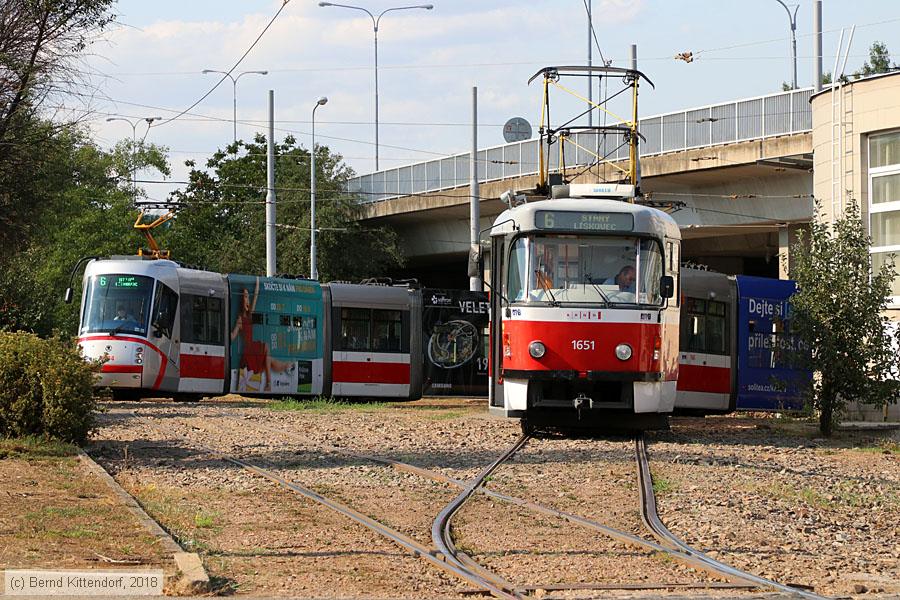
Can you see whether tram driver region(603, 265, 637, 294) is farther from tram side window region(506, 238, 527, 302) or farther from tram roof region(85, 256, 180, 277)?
tram roof region(85, 256, 180, 277)

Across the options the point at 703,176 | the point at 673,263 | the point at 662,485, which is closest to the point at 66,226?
the point at 703,176

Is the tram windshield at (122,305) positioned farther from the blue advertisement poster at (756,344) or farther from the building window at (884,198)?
the building window at (884,198)

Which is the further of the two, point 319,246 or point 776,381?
point 319,246

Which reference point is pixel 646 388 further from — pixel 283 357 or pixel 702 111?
pixel 702 111

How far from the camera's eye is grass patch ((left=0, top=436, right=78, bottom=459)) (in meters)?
16.0

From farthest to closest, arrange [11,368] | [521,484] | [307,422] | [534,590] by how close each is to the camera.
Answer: [307,422] < [11,368] < [521,484] < [534,590]

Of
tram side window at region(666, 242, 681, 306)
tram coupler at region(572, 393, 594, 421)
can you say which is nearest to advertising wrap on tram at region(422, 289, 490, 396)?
tram side window at region(666, 242, 681, 306)

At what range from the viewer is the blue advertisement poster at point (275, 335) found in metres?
32.1

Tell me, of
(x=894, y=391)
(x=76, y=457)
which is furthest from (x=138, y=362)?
(x=894, y=391)

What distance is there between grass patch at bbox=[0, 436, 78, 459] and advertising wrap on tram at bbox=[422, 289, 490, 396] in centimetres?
1785

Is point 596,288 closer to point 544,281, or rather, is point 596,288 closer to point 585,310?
point 585,310

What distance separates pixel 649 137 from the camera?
1555 inches

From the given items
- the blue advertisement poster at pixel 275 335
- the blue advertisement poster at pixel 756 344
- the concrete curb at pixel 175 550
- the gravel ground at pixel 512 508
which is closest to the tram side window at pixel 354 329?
the blue advertisement poster at pixel 275 335

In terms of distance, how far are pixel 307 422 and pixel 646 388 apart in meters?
7.71
